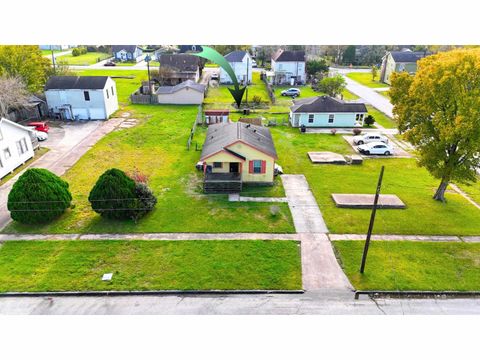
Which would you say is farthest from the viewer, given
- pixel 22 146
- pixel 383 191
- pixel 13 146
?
pixel 22 146

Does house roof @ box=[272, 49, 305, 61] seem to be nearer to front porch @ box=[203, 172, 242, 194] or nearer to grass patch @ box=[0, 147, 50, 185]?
front porch @ box=[203, 172, 242, 194]

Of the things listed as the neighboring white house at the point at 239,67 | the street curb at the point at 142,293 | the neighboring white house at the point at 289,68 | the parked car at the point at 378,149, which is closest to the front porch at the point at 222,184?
the street curb at the point at 142,293

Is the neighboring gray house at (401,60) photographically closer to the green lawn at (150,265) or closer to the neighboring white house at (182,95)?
the neighboring white house at (182,95)

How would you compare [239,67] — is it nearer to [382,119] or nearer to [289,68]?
[289,68]

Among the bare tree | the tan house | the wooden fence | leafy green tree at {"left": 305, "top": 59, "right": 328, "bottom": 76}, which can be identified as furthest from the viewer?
leafy green tree at {"left": 305, "top": 59, "right": 328, "bottom": 76}

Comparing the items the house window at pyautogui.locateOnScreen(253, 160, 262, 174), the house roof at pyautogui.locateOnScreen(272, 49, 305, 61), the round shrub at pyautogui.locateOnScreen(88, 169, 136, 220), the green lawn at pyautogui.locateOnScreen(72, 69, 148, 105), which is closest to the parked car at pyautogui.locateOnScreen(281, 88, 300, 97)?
the house roof at pyautogui.locateOnScreen(272, 49, 305, 61)

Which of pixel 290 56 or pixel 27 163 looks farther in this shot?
pixel 290 56

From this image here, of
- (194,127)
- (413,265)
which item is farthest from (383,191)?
(194,127)
